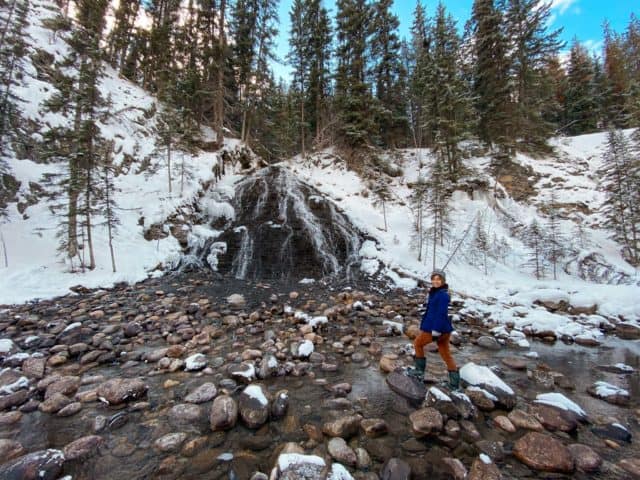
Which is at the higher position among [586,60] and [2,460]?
[586,60]

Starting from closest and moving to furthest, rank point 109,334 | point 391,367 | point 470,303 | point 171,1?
1. point 391,367
2. point 109,334
3. point 470,303
4. point 171,1

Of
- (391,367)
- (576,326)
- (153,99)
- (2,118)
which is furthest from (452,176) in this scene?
(153,99)

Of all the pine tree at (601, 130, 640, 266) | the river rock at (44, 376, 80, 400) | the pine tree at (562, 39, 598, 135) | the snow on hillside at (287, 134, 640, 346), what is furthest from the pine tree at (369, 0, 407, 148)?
the river rock at (44, 376, 80, 400)

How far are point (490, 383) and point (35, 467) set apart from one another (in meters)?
5.51

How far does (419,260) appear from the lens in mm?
12148

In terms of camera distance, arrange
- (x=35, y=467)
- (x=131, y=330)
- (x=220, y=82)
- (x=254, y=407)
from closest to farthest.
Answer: (x=35, y=467), (x=254, y=407), (x=131, y=330), (x=220, y=82)

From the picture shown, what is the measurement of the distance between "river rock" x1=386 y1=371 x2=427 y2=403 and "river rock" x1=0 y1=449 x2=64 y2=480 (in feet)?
13.4

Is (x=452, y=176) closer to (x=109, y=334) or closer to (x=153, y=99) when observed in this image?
(x=109, y=334)

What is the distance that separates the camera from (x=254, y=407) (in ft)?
10.9

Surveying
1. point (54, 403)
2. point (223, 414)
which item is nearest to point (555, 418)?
point (223, 414)

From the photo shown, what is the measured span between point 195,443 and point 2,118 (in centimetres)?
1389

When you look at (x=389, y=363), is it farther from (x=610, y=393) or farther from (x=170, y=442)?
(x=170, y=442)

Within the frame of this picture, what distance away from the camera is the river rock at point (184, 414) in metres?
3.23

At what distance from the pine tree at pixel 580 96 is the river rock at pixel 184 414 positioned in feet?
127
